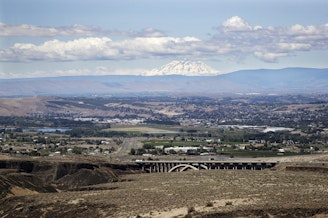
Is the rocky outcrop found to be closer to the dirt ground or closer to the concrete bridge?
the dirt ground

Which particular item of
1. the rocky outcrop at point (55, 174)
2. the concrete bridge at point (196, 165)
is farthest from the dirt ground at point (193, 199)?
the concrete bridge at point (196, 165)

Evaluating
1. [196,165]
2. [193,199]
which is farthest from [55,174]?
[193,199]

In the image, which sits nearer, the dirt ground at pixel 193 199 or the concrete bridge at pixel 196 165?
the dirt ground at pixel 193 199

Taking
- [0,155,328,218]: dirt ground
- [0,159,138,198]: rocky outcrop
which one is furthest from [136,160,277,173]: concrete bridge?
[0,155,328,218]: dirt ground

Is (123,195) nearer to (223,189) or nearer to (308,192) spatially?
(223,189)

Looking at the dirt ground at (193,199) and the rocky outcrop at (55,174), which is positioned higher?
the dirt ground at (193,199)

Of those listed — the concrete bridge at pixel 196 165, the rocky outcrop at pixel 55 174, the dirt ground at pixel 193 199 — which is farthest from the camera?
the concrete bridge at pixel 196 165

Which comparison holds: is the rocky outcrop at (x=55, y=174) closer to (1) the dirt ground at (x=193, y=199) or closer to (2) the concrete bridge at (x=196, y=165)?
(1) the dirt ground at (x=193, y=199)
